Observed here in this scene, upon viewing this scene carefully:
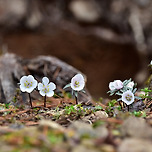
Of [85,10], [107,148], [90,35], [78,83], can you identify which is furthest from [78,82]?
[85,10]

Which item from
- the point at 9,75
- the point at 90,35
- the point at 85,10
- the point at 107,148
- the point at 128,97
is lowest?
the point at 107,148

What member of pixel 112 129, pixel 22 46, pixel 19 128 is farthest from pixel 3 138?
pixel 22 46

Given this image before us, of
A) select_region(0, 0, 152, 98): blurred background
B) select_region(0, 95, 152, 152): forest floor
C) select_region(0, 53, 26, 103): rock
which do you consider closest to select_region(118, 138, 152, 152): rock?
select_region(0, 95, 152, 152): forest floor

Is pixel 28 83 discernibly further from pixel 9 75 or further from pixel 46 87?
pixel 9 75

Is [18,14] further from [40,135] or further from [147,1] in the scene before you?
[40,135]

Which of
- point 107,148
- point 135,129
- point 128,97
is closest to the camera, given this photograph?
point 107,148

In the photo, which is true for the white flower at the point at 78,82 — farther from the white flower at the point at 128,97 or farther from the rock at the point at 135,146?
the rock at the point at 135,146
